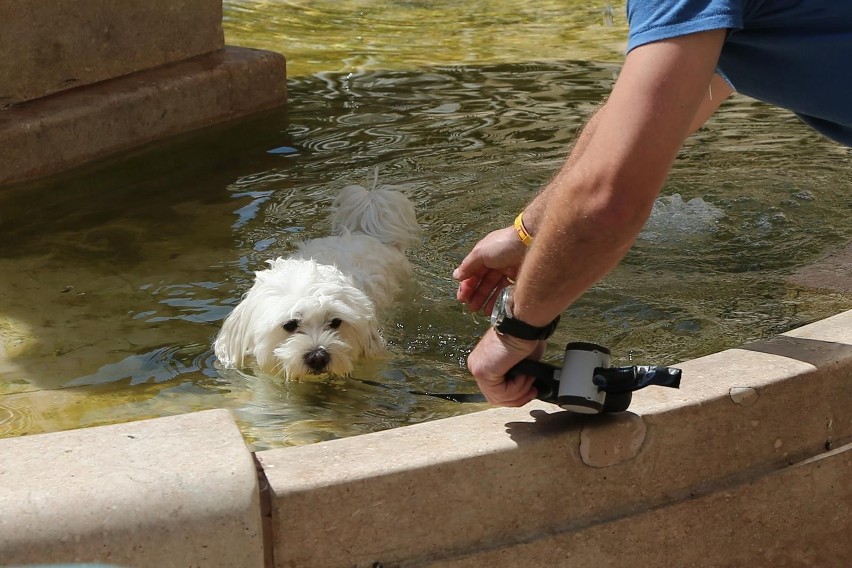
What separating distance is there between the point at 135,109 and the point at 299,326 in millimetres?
2851

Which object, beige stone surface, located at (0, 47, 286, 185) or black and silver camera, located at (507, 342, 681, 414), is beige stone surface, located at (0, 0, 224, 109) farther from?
black and silver camera, located at (507, 342, 681, 414)

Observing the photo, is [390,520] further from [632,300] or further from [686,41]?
[632,300]

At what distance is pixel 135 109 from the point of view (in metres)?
6.17

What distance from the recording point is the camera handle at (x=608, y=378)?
2.16m

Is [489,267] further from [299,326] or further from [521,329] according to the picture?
[299,326]

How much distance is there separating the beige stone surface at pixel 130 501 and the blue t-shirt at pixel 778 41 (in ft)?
3.52

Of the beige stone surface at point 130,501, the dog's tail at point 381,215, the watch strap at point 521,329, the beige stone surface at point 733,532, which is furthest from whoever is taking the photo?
the dog's tail at point 381,215

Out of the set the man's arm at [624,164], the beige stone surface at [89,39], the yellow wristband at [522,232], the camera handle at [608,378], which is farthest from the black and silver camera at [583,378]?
the beige stone surface at [89,39]

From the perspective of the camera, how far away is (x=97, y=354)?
3832 mm

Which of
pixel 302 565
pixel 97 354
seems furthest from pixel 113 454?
pixel 97 354

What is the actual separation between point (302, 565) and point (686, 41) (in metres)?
1.24

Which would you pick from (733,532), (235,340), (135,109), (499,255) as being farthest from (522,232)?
(135,109)

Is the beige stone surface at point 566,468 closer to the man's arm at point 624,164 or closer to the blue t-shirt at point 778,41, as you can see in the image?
the man's arm at point 624,164

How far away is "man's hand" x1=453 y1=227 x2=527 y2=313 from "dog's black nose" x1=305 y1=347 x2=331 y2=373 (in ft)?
3.42
